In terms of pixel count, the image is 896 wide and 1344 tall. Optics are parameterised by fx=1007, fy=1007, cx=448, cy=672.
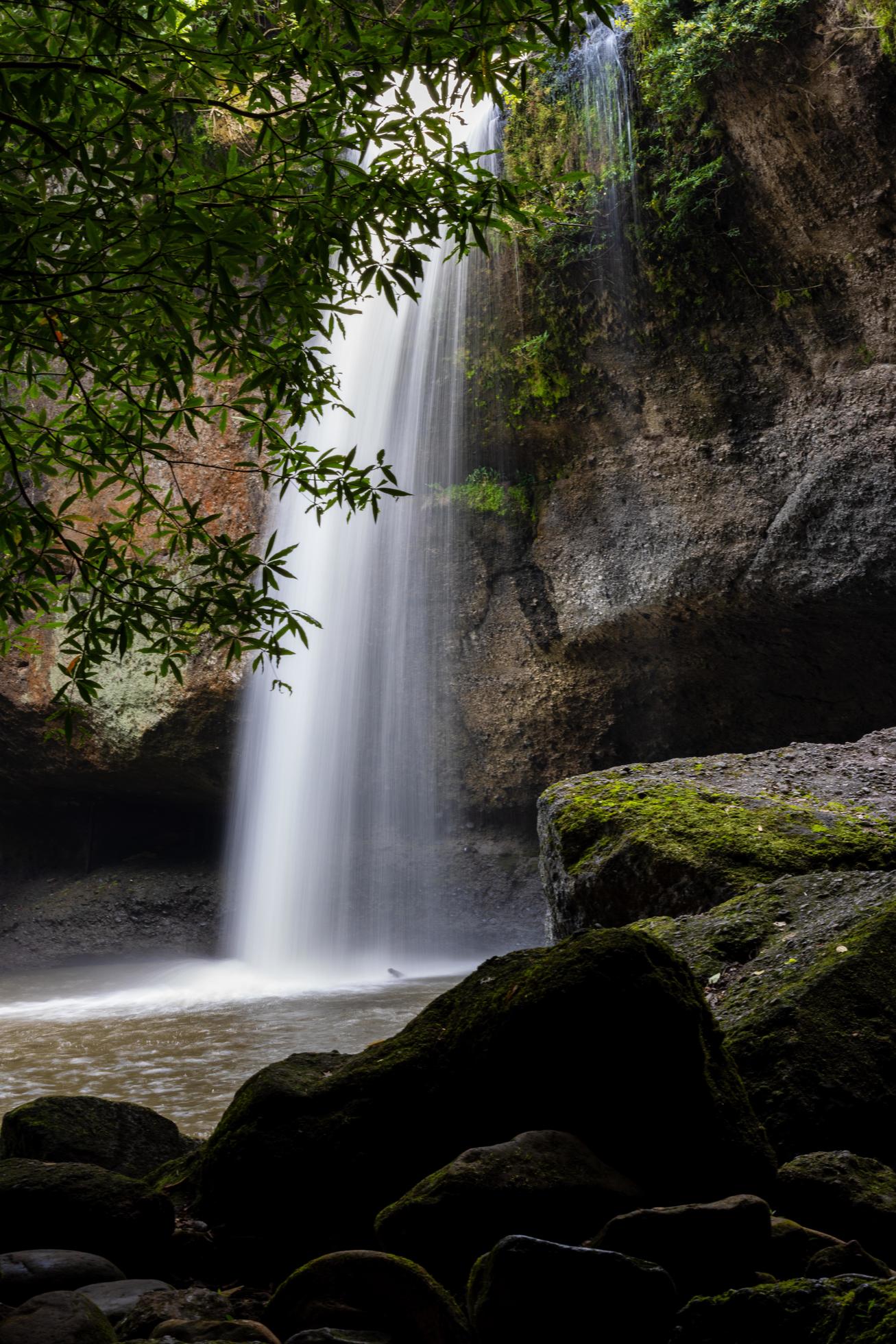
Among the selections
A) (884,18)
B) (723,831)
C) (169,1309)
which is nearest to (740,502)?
(884,18)

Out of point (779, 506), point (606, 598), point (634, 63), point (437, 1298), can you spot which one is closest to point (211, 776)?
point (606, 598)

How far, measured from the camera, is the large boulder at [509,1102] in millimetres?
2594

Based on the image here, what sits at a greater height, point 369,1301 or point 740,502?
point 740,502

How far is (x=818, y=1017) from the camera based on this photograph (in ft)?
10.2

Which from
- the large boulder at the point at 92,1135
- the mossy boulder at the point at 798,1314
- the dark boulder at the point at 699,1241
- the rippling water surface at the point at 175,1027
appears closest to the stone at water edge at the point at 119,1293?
the large boulder at the point at 92,1135

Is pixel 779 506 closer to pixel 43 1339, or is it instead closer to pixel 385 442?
pixel 385 442

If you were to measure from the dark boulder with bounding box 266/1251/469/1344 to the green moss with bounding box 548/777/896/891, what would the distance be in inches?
125

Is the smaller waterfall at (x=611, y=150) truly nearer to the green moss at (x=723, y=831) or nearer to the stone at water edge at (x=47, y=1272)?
the green moss at (x=723, y=831)

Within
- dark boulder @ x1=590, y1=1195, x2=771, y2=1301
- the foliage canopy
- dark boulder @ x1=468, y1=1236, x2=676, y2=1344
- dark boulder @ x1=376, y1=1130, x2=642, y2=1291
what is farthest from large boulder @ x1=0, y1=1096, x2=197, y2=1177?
dark boulder @ x1=590, y1=1195, x2=771, y2=1301

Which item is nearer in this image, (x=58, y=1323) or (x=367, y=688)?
(x=58, y=1323)

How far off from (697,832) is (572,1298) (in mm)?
3611

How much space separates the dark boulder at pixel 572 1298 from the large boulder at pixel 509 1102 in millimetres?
493

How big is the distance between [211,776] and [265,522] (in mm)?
3540

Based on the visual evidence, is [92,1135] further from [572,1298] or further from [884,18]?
[884,18]
